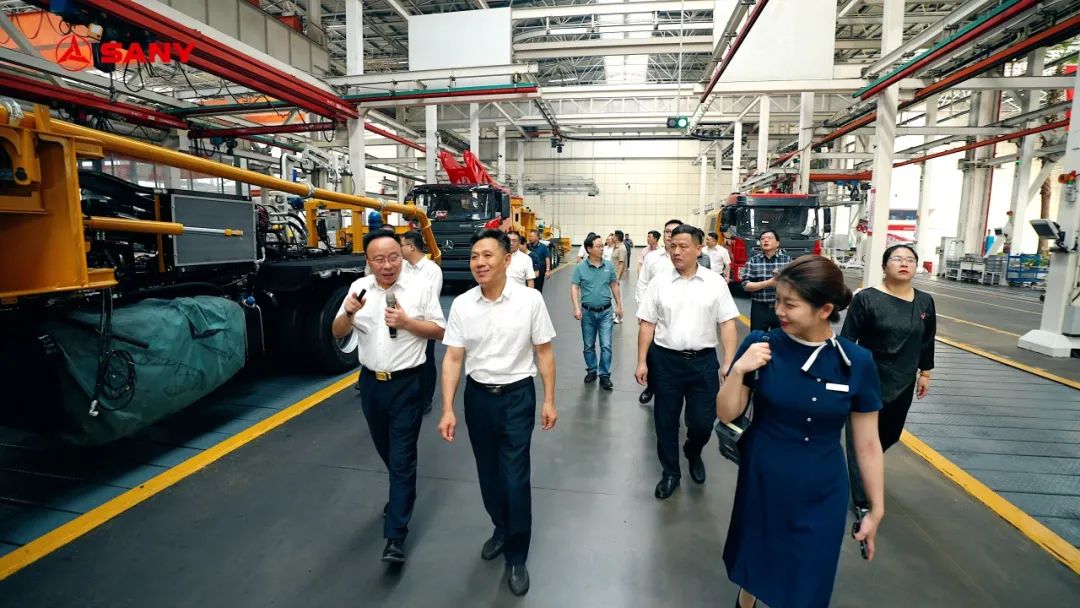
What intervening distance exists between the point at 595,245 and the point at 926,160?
1753 cm

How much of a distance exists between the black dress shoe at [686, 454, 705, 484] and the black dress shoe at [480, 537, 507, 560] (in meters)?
1.45

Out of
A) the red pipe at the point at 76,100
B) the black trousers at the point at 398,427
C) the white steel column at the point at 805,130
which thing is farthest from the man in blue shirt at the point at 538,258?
the black trousers at the point at 398,427

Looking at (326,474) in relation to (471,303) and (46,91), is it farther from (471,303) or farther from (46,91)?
(46,91)

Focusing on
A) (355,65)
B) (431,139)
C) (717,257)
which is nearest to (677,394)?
(717,257)

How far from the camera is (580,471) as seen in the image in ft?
11.6

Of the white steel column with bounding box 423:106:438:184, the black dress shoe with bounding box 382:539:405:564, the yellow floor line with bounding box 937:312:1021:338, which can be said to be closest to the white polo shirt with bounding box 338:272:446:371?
A: the black dress shoe with bounding box 382:539:405:564

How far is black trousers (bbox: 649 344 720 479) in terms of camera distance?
10.4ft

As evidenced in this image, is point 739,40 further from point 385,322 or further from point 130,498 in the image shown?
point 130,498

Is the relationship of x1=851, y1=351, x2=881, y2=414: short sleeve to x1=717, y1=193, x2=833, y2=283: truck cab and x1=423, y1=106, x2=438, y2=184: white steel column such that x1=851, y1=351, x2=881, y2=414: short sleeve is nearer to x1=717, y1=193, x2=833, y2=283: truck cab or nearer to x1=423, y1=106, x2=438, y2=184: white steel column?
x1=717, y1=193, x2=833, y2=283: truck cab

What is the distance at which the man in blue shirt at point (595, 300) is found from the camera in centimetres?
542

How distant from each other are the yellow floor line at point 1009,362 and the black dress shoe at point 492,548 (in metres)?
6.57

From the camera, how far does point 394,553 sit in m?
2.51

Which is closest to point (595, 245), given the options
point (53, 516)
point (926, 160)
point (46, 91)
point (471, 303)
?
point (471, 303)

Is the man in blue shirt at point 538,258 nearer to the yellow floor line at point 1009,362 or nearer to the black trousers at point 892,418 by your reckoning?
the yellow floor line at point 1009,362
